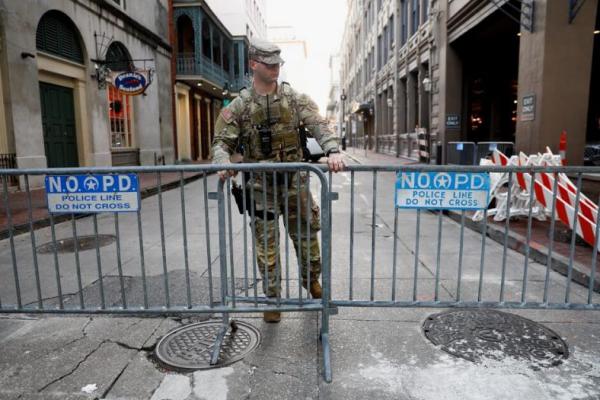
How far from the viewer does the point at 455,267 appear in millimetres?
5316

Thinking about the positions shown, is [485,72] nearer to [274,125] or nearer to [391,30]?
[391,30]

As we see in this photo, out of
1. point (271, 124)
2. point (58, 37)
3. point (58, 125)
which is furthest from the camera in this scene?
point (58, 125)

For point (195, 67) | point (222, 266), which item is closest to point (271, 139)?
point (222, 266)

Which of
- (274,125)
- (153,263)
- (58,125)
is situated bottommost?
(153,263)

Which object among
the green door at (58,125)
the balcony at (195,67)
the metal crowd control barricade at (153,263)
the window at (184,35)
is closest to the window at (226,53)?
the window at (184,35)

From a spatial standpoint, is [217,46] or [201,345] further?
[217,46]

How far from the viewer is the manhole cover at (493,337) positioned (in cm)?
316

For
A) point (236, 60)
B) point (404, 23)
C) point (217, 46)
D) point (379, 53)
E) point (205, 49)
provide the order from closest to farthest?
point (404, 23) → point (205, 49) → point (217, 46) → point (379, 53) → point (236, 60)

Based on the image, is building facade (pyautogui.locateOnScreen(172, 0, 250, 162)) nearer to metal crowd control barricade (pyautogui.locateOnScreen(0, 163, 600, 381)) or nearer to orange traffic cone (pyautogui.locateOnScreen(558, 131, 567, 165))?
metal crowd control barricade (pyautogui.locateOnScreen(0, 163, 600, 381))

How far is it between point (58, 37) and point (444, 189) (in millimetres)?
13805

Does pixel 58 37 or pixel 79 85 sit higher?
pixel 58 37

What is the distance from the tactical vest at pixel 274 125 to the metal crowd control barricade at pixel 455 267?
1.92 feet

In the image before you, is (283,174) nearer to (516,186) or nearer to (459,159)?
(516,186)

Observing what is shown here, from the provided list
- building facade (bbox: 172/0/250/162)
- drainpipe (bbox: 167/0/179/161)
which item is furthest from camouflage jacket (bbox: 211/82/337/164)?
building facade (bbox: 172/0/250/162)
